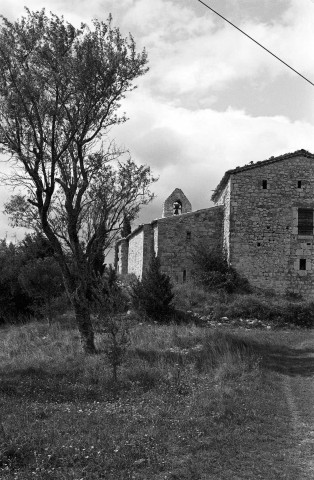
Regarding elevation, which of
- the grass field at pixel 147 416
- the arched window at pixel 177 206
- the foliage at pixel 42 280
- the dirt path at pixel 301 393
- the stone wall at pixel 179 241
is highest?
the arched window at pixel 177 206

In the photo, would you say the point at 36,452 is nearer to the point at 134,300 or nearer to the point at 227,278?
the point at 134,300

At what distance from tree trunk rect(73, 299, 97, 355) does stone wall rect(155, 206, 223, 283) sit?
12.6 m

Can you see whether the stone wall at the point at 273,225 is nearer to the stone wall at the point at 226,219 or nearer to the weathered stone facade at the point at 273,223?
the weathered stone facade at the point at 273,223

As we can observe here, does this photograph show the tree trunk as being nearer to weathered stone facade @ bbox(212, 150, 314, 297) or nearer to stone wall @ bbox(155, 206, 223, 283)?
stone wall @ bbox(155, 206, 223, 283)

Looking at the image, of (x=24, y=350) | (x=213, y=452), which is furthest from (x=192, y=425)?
(x=24, y=350)

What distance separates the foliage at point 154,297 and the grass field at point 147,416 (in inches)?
292

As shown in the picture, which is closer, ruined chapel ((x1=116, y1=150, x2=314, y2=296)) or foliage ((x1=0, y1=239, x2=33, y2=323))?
foliage ((x1=0, y1=239, x2=33, y2=323))

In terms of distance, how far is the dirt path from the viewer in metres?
5.92

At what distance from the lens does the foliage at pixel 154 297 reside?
68.4 ft

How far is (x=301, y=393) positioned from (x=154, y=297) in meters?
11.7

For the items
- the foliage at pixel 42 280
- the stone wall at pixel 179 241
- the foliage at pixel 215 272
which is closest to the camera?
the foliage at pixel 42 280

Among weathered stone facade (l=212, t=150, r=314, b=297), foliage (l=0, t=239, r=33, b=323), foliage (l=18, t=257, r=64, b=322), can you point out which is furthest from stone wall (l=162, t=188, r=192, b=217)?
foliage (l=18, t=257, r=64, b=322)

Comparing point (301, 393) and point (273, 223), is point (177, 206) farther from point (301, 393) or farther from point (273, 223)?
point (301, 393)

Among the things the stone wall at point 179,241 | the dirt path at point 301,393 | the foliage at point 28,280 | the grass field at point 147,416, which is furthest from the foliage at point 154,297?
the grass field at point 147,416
